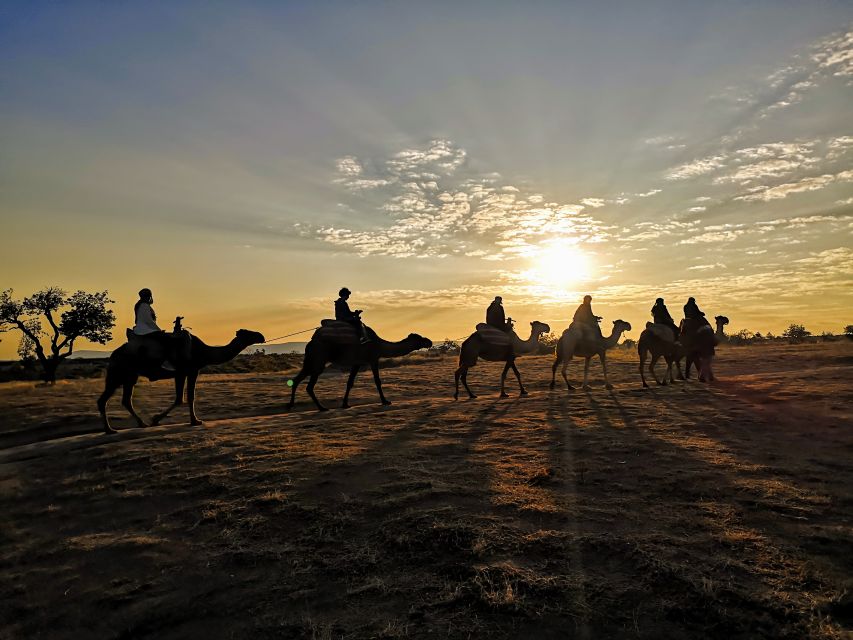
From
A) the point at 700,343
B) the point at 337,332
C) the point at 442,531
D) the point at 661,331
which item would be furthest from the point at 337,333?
→ the point at 700,343

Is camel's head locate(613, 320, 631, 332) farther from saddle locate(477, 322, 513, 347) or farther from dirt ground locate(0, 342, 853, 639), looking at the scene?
dirt ground locate(0, 342, 853, 639)

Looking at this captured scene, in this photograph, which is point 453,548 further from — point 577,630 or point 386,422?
point 386,422

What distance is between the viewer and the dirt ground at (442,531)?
420 centimetres

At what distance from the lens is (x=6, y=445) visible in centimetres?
1258

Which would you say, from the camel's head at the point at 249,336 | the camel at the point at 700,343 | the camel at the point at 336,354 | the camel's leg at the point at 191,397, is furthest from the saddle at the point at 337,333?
the camel at the point at 700,343

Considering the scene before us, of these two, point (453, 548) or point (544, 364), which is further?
point (544, 364)

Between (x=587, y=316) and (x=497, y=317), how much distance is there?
11.9 feet

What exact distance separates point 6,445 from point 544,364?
24.5 m

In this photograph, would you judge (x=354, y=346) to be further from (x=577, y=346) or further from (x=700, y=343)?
(x=700, y=343)

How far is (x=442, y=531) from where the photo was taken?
5535 millimetres

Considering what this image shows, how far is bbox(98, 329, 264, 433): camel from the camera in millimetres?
12195

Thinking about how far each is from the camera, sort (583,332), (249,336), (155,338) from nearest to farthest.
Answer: (155,338) < (249,336) < (583,332)

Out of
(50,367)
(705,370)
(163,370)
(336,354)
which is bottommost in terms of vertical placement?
(705,370)

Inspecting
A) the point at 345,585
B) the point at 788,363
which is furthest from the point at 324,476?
the point at 788,363
